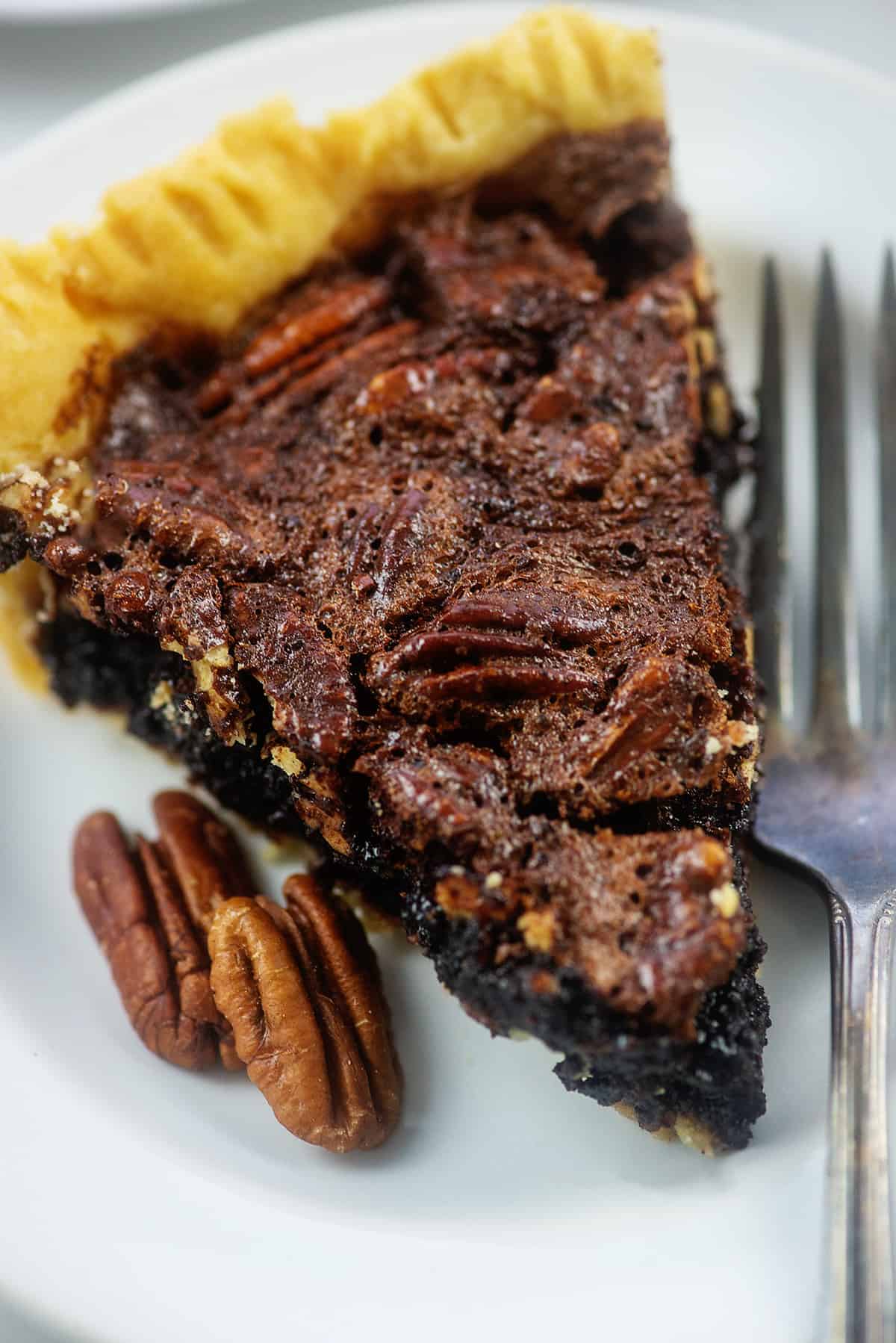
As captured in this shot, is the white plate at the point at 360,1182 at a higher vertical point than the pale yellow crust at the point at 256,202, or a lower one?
lower

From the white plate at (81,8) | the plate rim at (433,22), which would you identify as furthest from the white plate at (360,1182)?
the white plate at (81,8)

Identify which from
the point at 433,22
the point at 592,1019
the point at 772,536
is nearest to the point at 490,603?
the point at 592,1019

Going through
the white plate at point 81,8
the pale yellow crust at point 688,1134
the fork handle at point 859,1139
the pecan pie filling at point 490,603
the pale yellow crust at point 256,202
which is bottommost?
the pale yellow crust at point 688,1134

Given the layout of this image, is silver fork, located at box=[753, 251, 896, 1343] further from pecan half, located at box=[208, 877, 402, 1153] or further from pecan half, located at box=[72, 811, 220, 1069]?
pecan half, located at box=[72, 811, 220, 1069]

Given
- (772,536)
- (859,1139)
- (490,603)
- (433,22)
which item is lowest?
(859,1139)

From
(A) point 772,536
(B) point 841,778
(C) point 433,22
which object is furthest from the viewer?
(C) point 433,22

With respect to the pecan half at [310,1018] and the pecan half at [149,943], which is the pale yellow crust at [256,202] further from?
the pecan half at [310,1018]

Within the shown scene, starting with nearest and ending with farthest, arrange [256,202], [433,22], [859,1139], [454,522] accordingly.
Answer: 1. [859,1139]
2. [454,522]
3. [256,202]
4. [433,22]

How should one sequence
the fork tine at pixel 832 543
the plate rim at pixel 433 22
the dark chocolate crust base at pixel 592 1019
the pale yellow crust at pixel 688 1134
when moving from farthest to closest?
the plate rim at pixel 433 22, the fork tine at pixel 832 543, the pale yellow crust at pixel 688 1134, the dark chocolate crust base at pixel 592 1019

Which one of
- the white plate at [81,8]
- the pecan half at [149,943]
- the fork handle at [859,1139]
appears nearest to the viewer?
the fork handle at [859,1139]

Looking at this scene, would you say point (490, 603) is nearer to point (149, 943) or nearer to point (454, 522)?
point (454, 522)
